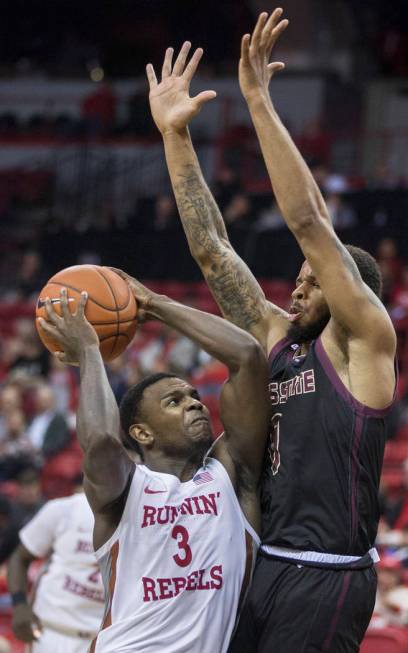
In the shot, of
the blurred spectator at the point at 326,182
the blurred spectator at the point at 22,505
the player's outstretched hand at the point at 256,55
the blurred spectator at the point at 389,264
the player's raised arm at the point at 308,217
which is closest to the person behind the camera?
the player's raised arm at the point at 308,217

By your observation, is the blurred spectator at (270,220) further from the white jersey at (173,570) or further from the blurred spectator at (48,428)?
the white jersey at (173,570)

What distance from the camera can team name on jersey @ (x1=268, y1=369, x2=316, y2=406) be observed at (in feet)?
14.7

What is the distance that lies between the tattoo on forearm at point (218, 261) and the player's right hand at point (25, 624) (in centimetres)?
279

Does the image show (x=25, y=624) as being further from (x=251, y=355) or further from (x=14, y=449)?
(x=14, y=449)

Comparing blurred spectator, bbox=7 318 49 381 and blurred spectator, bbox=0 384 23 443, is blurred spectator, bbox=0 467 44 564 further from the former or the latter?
blurred spectator, bbox=7 318 49 381

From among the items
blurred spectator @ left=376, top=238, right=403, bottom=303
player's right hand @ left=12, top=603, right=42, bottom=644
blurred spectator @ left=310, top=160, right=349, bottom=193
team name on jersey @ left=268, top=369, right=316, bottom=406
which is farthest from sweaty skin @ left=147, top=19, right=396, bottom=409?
blurred spectator @ left=310, top=160, right=349, bottom=193

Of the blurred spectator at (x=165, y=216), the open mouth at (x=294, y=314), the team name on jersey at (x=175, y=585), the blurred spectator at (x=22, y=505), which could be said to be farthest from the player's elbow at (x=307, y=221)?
the blurred spectator at (x=165, y=216)

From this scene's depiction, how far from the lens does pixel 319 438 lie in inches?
172

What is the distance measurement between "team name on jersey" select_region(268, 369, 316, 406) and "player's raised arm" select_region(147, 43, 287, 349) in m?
0.29

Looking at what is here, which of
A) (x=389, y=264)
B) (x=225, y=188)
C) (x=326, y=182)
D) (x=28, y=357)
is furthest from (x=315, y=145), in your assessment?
(x=28, y=357)

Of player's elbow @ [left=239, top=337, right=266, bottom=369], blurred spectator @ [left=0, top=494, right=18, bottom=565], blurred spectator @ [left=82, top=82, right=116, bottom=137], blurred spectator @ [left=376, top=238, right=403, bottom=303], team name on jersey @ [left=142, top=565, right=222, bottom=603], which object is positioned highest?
blurred spectator @ [left=82, top=82, right=116, bottom=137]

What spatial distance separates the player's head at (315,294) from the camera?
14.9ft

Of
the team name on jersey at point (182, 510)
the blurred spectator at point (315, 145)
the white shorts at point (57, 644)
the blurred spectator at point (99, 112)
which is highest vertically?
the blurred spectator at point (99, 112)

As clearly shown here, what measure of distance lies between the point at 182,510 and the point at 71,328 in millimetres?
770
